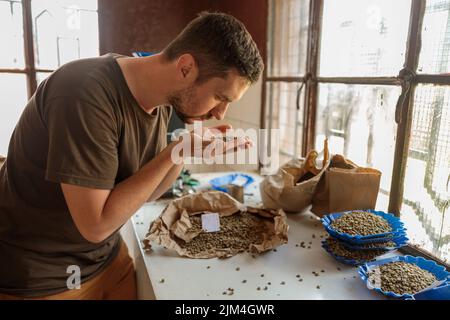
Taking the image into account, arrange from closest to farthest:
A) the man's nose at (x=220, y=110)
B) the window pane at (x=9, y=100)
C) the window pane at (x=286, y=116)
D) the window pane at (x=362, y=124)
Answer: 1. the man's nose at (x=220, y=110)
2. the window pane at (x=362, y=124)
3. the window pane at (x=286, y=116)
4. the window pane at (x=9, y=100)

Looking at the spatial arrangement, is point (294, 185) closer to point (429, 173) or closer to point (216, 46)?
point (429, 173)

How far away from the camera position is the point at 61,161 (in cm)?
87

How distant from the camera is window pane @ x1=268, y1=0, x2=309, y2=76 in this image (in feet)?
6.49

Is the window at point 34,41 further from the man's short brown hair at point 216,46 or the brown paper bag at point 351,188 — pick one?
the brown paper bag at point 351,188

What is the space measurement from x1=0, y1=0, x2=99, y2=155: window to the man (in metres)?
1.55

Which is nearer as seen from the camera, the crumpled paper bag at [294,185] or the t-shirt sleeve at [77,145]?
the t-shirt sleeve at [77,145]

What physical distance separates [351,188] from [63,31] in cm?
215

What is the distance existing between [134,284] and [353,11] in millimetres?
1459

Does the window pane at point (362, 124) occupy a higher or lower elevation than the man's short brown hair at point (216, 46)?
lower

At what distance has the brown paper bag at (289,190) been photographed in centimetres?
153

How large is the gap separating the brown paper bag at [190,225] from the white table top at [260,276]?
3 cm

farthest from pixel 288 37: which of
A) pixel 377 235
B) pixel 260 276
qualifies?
pixel 260 276

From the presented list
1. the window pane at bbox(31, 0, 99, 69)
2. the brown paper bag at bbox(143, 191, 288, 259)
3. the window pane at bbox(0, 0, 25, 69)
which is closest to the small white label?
the brown paper bag at bbox(143, 191, 288, 259)

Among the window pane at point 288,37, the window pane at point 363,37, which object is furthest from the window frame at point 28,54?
the window pane at point 363,37
